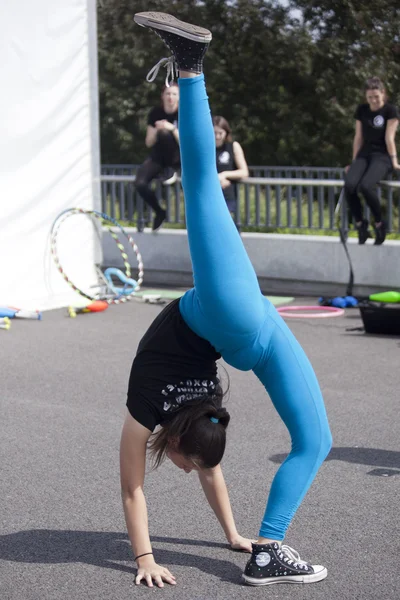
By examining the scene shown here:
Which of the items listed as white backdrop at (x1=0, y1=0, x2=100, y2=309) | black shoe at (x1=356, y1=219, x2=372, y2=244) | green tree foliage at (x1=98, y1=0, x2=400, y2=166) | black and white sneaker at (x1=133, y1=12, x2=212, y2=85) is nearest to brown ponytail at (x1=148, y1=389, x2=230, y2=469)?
black and white sneaker at (x1=133, y1=12, x2=212, y2=85)

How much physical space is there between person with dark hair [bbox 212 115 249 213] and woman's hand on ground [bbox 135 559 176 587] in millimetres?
8345

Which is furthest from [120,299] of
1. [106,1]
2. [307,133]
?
[106,1]

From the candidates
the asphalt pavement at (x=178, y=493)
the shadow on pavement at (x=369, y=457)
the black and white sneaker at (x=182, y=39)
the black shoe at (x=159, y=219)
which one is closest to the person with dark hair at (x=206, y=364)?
the black and white sneaker at (x=182, y=39)

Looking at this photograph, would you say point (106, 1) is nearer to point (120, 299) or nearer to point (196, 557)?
point (120, 299)

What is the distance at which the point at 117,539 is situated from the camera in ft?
14.9

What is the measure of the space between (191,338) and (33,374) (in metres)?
4.14

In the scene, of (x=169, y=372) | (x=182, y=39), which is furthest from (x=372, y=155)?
(x=169, y=372)

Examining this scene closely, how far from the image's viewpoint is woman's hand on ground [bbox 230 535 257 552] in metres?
4.34

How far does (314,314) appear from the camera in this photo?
10.5m

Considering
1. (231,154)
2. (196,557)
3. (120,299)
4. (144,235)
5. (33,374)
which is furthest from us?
(144,235)

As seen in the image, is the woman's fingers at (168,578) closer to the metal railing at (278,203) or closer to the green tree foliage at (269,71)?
the metal railing at (278,203)

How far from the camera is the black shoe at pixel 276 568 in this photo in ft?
13.1

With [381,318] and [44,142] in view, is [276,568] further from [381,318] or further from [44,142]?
[44,142]

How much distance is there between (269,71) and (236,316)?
73.0 ft
